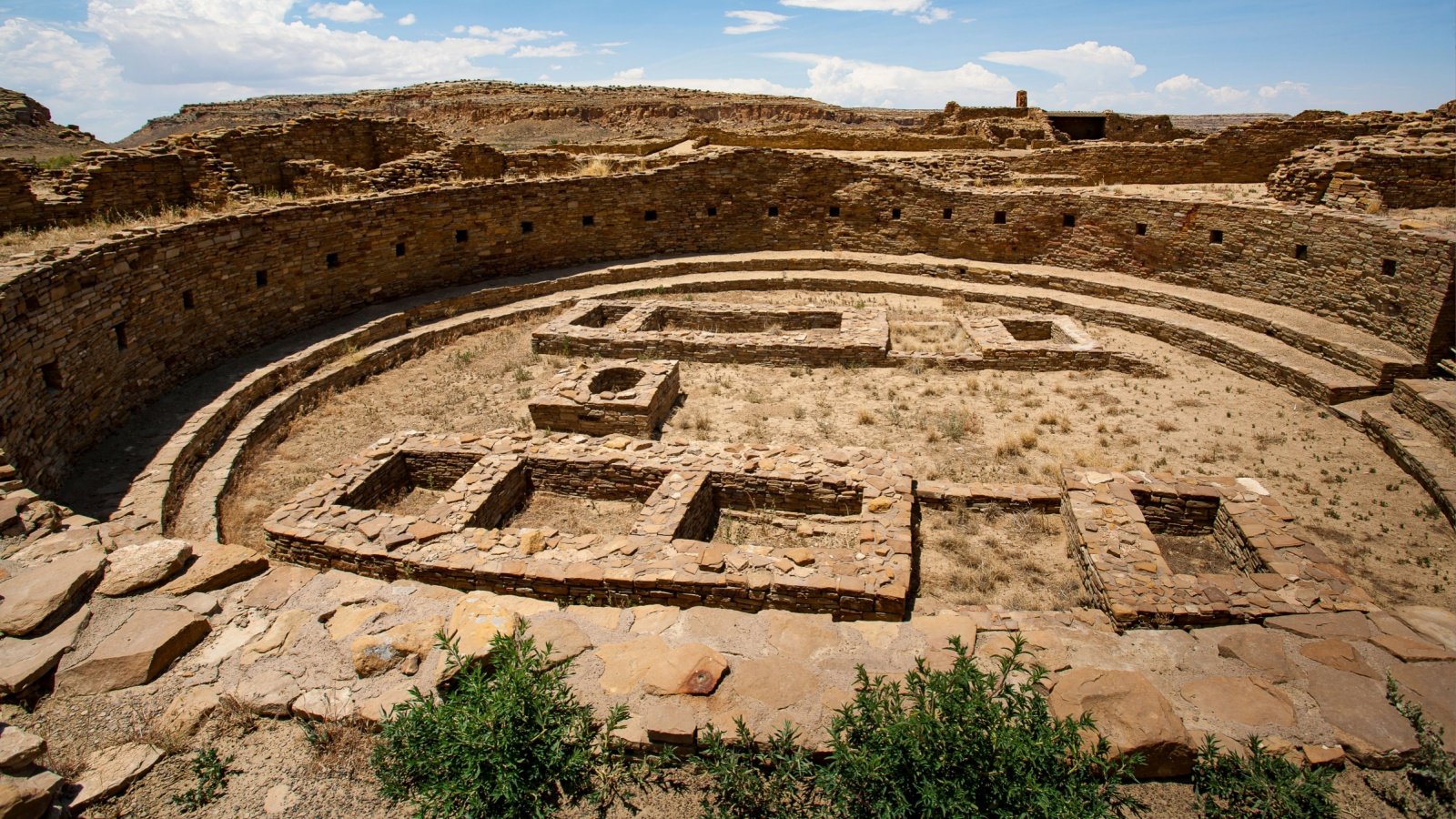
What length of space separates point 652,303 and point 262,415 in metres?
6.75

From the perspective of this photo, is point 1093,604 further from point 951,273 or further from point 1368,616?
point 951,273

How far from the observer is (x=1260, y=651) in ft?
16.0

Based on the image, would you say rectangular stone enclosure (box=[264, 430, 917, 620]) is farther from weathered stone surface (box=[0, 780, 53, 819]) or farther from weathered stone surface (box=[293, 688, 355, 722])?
weathered stone surface (box=[0, 780, 53, 819])

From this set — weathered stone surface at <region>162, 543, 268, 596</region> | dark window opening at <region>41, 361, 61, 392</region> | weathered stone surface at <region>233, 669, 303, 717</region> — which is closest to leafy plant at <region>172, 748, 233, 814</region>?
weathered stone surface at <region>233, 669, 303, 717</region>

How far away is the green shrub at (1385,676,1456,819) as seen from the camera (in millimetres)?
3793

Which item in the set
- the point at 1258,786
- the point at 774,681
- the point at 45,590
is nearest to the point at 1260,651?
the point at 1258,786

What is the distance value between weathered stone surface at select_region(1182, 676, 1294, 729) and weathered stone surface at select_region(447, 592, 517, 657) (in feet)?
13.7

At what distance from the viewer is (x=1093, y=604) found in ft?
20.9

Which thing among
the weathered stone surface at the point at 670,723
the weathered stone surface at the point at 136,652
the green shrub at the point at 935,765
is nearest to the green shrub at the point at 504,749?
the weathered stone surface at the point at 670,723

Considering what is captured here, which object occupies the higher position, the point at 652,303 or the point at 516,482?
the point at 652,303

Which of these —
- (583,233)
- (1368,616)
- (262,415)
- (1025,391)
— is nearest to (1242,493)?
(1368,616)

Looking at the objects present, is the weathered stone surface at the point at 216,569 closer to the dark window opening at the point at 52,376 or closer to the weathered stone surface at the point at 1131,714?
the dark window opening at the point at 52,376

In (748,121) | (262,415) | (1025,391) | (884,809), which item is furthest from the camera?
(748,121)

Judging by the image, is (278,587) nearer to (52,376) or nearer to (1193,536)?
(52,376)
